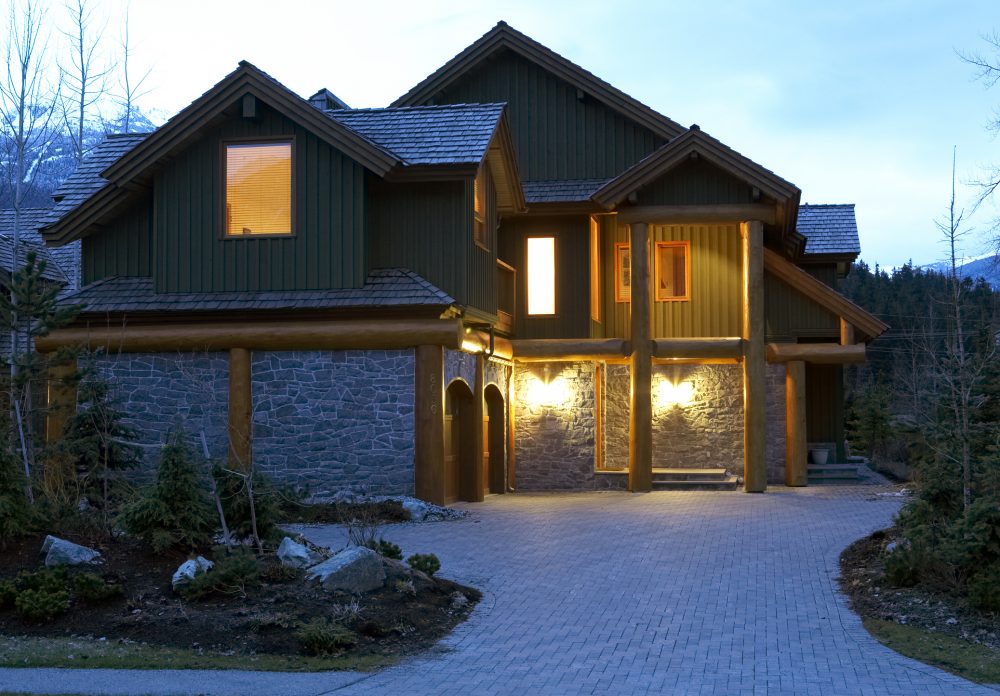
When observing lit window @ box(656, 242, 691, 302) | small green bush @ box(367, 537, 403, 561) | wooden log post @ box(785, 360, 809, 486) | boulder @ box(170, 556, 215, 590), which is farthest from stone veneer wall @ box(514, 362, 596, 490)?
boulder @ box(170, 556, 215, 590)

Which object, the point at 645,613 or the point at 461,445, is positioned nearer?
the point at 645,613

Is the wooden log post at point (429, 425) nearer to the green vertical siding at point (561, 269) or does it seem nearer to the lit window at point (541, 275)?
the green vertical siding at point (561, 269)

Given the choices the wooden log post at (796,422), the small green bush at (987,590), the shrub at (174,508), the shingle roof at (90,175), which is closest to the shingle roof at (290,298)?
the shingle roof at (90,175)

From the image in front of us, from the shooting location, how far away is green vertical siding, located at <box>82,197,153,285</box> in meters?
22.1

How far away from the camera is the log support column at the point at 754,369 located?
23.7 meters

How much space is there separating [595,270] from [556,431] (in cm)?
359

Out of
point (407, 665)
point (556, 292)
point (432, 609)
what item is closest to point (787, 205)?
point (556, 292)

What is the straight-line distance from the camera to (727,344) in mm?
24234

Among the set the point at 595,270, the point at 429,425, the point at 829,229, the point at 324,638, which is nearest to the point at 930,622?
the point at 324,638

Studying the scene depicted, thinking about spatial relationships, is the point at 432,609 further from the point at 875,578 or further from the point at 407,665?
the point at 875,578

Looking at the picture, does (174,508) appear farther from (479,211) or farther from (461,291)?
(479,211)

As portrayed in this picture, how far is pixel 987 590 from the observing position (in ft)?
36.9

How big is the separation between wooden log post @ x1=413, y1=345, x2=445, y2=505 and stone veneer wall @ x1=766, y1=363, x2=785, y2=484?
9.13 m

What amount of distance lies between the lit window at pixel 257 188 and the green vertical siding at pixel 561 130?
7.32m
